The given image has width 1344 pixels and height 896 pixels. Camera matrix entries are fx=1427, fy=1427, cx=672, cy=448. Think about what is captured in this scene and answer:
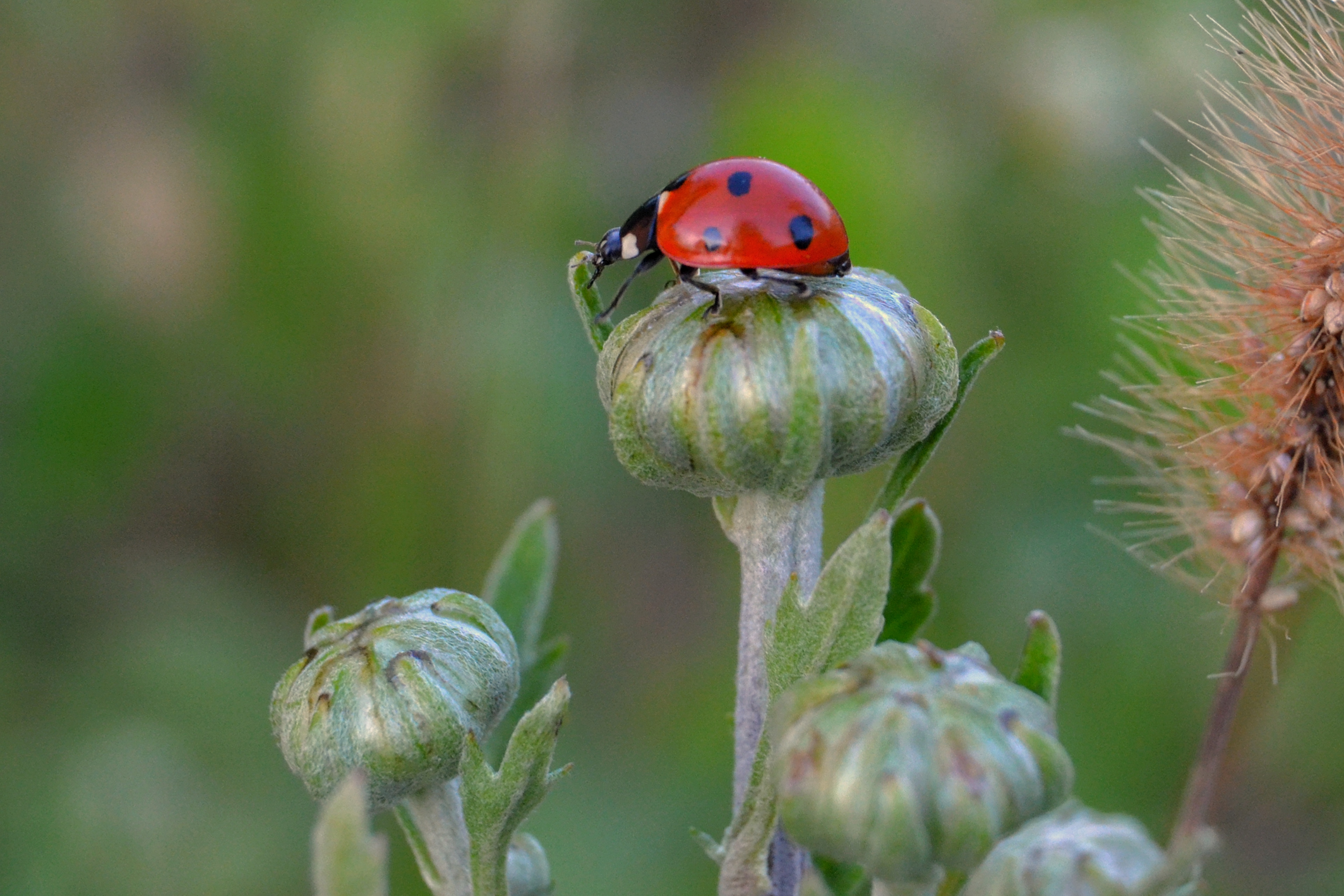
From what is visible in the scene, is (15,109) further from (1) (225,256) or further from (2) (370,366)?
(2) (370,366)

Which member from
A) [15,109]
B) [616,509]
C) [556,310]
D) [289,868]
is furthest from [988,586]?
[15,109]

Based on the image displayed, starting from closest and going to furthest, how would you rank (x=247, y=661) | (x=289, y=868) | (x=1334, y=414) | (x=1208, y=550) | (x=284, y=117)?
1. (x=1334, y=414)
2. (x=1208, y=550)
3. (x=289, y=868)
4. (x=247, y=661)
5. (x=284, y=117)

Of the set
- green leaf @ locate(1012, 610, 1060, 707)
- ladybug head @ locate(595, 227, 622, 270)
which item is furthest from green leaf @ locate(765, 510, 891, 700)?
ladybug head @ locate(595, 227, 622, 270)

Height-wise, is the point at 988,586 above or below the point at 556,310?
below

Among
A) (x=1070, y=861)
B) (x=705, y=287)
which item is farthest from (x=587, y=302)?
(x=1070, y=861)

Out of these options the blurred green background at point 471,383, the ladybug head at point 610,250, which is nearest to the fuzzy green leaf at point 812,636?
the ladybug head at point 610,250

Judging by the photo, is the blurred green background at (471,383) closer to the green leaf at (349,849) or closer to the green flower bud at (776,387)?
the green flower bud at (776,387)

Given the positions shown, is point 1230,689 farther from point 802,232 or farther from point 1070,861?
point 802,232
